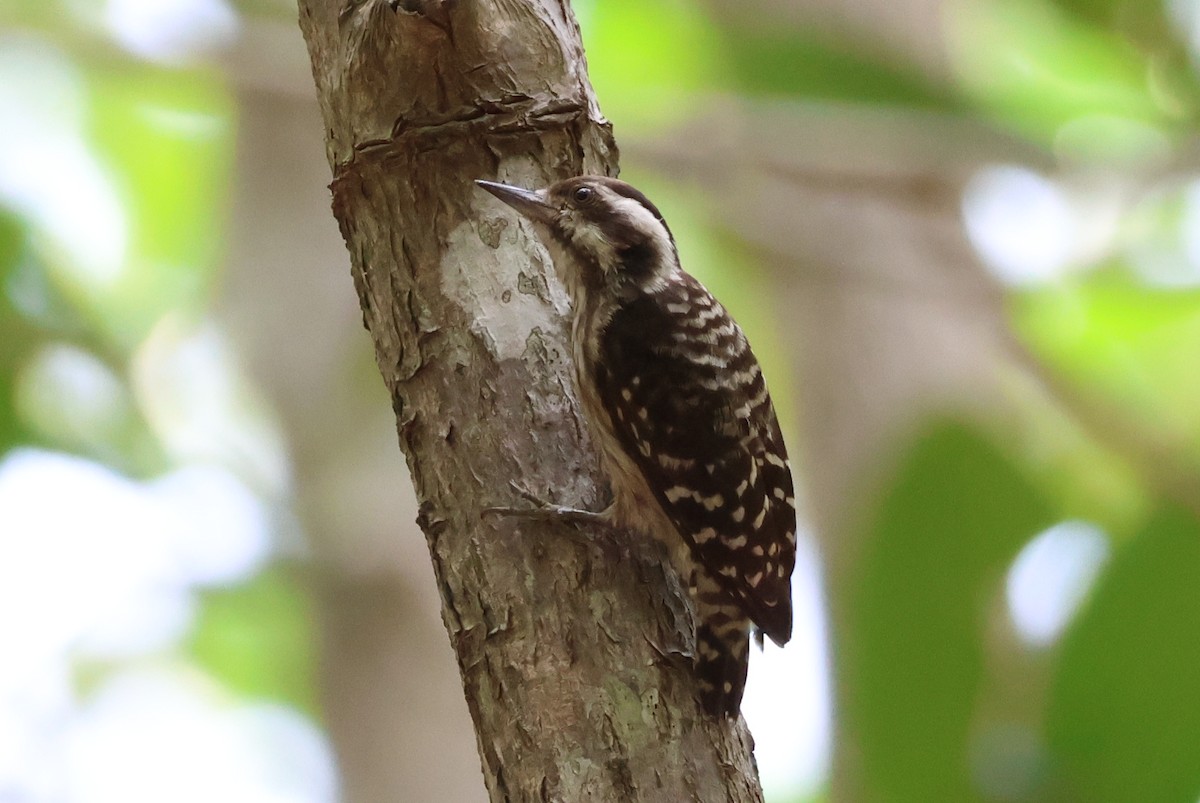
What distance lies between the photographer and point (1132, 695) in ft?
7.78

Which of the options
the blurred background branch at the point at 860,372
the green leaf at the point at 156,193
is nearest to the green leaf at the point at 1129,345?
the blurred background branch at the point at 860,372

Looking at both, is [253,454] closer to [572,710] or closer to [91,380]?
[91,380]

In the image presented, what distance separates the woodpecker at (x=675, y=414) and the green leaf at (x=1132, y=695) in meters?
0.54

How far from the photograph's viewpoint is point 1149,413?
3.06 metres

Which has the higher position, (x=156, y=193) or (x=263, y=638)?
(x=156, y=193)

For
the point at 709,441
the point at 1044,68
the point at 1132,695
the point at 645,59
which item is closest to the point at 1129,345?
the point at 1044,68

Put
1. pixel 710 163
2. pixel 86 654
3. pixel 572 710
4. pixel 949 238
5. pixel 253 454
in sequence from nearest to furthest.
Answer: pixel 572 710 < pixel 949 238 < pixel 710 163 < pixel 253 454 < pixel 86 654

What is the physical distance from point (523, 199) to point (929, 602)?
1151mm

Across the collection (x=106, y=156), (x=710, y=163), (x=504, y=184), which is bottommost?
(x=504, y=184)

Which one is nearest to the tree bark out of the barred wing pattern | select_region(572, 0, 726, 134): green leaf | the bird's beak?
the bird's beak

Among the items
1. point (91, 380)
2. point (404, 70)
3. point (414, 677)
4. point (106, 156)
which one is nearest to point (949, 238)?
point (404, 70)

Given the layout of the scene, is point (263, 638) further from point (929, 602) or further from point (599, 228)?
point (929, 602)

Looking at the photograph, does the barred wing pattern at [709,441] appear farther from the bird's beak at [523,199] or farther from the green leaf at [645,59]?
the green leaf at [645,59]

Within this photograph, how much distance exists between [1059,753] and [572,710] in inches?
40.0
